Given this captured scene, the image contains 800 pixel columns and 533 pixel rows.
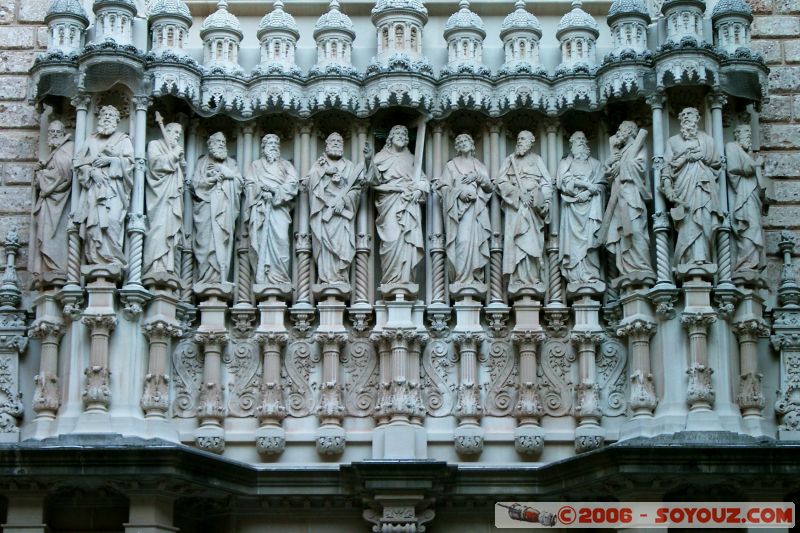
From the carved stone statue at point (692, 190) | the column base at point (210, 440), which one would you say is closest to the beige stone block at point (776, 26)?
the carved stone statue at point (692, 190)

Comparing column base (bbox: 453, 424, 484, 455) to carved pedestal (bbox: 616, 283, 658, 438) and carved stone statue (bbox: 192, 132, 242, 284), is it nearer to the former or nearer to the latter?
A: carved pedestal (bbox: 616, 283, 658, 438)

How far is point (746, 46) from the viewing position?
1953cm

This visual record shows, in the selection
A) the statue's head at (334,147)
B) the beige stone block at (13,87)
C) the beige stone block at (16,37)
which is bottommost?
the statue's head at (334,147)

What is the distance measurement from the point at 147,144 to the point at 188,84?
86 centimetres

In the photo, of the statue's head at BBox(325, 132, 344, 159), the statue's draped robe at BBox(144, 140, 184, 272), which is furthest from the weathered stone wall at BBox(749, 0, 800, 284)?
the statue's draped robe at BBox(144, 140, 184, 272)

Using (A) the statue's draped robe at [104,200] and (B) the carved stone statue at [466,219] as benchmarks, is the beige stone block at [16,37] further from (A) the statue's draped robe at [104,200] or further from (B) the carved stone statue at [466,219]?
(B) the carved stone statue at [466,219]

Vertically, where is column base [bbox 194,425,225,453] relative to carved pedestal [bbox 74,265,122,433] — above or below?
below

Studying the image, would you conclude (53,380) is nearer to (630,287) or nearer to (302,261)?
(302,261)

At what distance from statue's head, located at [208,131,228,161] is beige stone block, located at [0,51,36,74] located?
2659 mm

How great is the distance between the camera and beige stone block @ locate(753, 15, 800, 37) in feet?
66.8

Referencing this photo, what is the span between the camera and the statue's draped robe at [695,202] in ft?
60.3

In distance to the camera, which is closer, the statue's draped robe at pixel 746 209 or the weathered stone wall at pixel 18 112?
the statue's draped robe at pixel 746 209

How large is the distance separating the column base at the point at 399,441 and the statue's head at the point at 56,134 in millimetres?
5160

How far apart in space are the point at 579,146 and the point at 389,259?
8.91 ft
